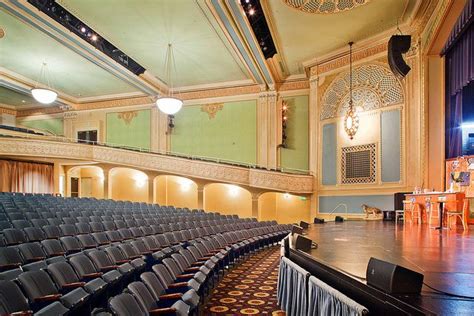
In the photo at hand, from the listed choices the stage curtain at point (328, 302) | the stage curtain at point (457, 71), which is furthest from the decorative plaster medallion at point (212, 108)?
the stage curtain at point (328, 302)

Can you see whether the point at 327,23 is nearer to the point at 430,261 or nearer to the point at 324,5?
the point at 324,5

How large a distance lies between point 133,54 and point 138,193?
468 cm

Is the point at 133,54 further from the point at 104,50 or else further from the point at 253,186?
the point at 253,186

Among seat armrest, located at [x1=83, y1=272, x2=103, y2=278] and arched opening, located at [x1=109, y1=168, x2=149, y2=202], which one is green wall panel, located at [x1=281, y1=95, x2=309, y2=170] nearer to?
arched opening, located at [x1=109, y1=168, x2=149, y2=202]

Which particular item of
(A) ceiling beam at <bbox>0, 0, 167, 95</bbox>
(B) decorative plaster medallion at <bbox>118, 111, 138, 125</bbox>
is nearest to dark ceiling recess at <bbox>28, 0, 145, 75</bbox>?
(A) ceiling beam at <bbox>0, 0, 167, 95</bbox>

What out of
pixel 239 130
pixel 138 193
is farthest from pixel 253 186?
pixel 138 193

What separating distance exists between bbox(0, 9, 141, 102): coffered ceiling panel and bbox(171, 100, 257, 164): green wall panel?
7.79ft

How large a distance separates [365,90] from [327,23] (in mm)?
1986

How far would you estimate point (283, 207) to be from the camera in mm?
10211

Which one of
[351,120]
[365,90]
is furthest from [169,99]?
[365,90]

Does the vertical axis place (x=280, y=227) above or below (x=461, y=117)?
below

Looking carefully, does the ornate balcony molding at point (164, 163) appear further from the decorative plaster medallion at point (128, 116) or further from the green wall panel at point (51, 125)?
the green wall panel at point (51, 125)

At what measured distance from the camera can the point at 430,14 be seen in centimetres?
618

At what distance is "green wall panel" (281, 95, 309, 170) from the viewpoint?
33.1 ft
